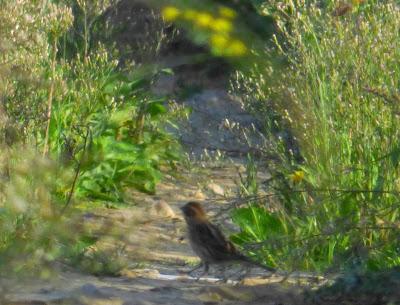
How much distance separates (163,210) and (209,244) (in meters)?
2.02

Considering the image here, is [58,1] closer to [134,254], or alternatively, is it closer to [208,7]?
[134,254]

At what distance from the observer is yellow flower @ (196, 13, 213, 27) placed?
88.0 inches

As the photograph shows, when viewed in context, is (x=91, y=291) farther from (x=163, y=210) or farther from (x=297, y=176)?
(x=163, y=210)

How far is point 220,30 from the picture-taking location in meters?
2.39

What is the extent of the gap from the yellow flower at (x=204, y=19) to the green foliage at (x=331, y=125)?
3.05 metres

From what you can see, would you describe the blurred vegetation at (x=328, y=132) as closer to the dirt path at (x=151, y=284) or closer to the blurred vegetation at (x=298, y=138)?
the blurred vegetation at (x=298, y=138)

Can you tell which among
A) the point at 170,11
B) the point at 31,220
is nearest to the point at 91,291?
the point at 31,220

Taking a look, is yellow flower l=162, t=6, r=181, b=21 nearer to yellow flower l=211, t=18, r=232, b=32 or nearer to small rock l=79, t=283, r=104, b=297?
yellow flower l=211, t=18, r=232, b=32

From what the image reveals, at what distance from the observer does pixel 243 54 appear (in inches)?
93.8

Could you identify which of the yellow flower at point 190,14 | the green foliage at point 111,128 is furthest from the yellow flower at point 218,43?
the green foliage at point 111,128

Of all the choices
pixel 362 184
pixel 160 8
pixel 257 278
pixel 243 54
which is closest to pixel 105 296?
pixel 257 278

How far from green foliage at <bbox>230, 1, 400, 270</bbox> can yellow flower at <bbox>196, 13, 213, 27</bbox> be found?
10.0 feet

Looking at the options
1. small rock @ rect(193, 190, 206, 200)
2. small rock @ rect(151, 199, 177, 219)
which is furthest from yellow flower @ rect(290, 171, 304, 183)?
small rock @ rect(193, 190, 206, 200)

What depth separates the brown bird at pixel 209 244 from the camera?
210 inches
